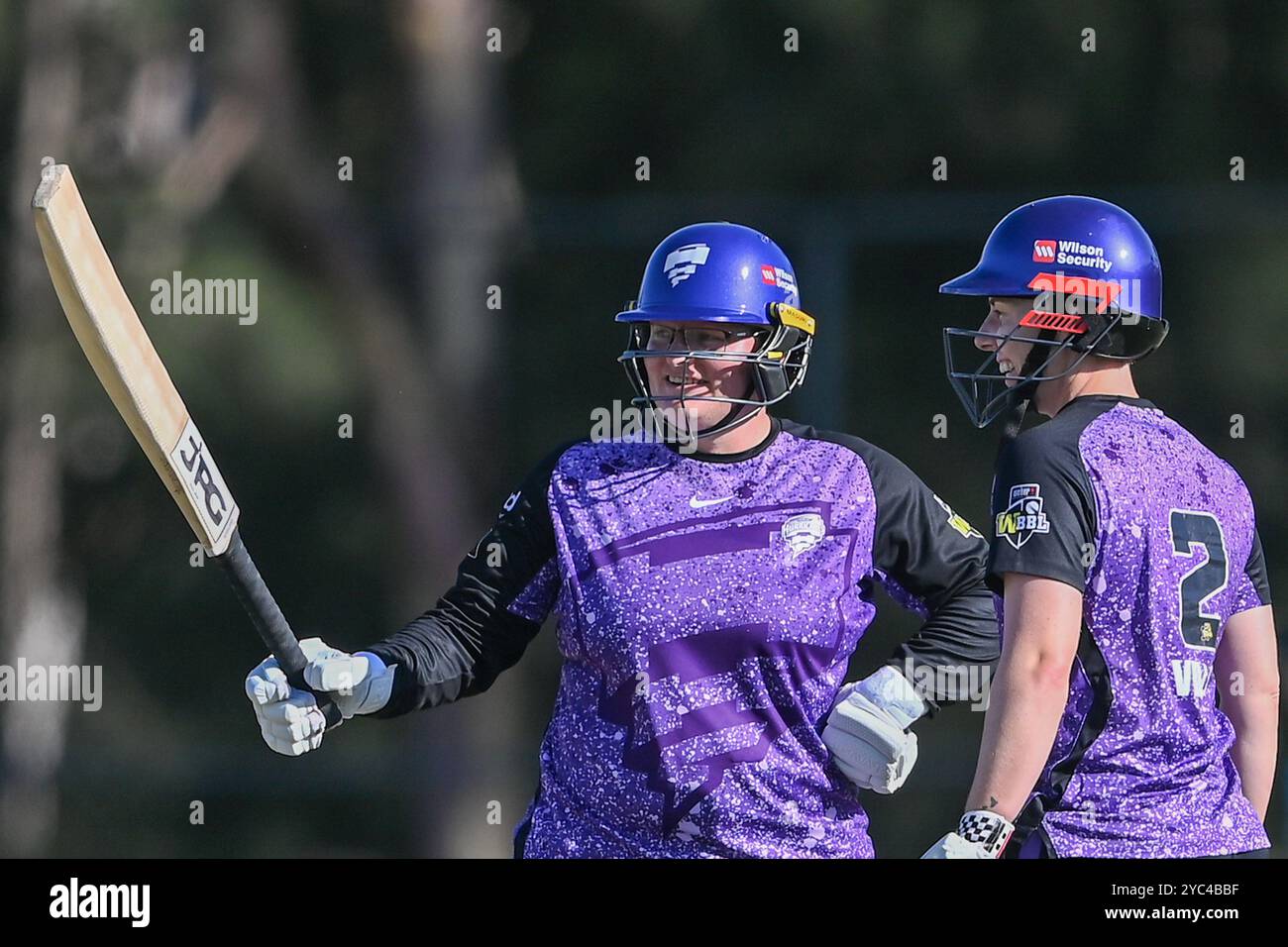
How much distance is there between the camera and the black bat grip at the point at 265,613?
315cm

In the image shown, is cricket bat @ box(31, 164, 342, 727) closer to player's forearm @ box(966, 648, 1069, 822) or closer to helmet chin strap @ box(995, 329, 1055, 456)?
player's forearm @ box(966, 648, 1069, 822)

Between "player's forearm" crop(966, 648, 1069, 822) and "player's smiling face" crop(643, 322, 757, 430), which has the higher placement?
"player's smiling face" crop(643, 322, 757, 430)

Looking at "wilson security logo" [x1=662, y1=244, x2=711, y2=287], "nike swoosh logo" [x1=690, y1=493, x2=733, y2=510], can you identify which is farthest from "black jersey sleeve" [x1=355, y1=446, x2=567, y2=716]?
"wilson security logo" [x1=662, y1=244, x2=711, y2=287]

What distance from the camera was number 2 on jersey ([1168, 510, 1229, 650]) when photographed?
2.90m

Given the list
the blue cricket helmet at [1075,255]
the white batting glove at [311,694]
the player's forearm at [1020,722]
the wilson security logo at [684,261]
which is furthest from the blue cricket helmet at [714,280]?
the player's forearm at [1020,722]

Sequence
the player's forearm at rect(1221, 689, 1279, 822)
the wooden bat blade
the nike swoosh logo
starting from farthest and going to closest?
the nike swoosh logo, the player's forearm at rect(1221, 689, 1279, 822), the wooden bat blade

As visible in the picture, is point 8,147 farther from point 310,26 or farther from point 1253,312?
point 1253,312

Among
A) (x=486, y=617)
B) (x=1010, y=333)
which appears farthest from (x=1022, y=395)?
(x=486, y=617)

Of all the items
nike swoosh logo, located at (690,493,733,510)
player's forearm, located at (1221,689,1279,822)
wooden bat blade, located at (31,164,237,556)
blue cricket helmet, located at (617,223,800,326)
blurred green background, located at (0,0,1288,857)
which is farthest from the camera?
blurred green background, located at (0,0,1288,857)

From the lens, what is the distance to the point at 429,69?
7051 mm

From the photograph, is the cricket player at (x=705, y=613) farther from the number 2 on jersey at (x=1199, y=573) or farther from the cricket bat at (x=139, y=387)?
the number 2 on jersey at (x=1199, y=573)

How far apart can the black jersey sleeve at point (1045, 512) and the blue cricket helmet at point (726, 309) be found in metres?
0.57

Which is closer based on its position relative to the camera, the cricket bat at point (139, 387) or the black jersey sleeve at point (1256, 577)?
the cricket bat at point (139, 387)

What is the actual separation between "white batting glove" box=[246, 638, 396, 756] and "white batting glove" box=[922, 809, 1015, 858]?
100 cm
